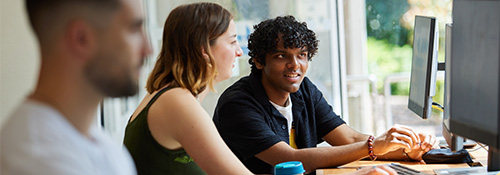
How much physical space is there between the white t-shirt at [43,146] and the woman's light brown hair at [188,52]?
31.9 inches

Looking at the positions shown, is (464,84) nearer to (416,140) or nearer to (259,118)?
(416,140)

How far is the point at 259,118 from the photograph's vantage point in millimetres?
2102

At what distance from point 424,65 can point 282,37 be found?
54 cm

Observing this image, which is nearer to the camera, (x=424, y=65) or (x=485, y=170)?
(x=485, y=170)

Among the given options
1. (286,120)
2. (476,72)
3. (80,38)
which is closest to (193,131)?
(476,72)

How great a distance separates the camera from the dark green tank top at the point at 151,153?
148 cm

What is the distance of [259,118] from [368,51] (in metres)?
1.74

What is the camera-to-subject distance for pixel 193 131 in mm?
1396

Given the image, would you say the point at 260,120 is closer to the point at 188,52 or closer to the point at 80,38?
the point at 188,52

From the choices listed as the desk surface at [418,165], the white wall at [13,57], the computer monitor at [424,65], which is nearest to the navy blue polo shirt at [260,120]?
the desk surface at [418,165]

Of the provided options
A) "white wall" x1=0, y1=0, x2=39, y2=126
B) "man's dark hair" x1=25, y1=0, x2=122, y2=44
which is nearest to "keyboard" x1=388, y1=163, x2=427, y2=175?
"white wall" x1=0, y1=0, x2=39, y2=126

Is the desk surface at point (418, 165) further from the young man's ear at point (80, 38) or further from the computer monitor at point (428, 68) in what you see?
the young man's ear at point (80, 38)

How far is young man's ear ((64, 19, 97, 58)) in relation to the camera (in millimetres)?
669

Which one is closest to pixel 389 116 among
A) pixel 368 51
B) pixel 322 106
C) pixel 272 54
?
pixel 368 51
